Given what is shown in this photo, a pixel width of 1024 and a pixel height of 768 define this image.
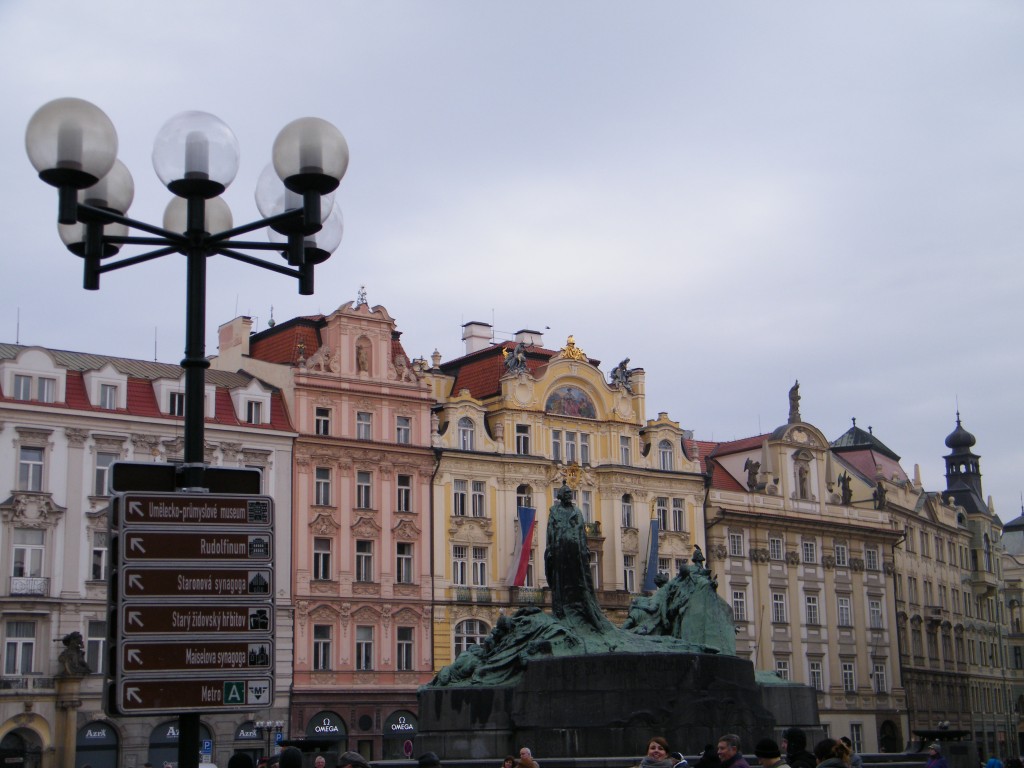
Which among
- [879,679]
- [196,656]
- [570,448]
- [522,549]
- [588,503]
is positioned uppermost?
[570,448]

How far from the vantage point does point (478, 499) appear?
5050 cm

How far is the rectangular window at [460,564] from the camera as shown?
49.1 m

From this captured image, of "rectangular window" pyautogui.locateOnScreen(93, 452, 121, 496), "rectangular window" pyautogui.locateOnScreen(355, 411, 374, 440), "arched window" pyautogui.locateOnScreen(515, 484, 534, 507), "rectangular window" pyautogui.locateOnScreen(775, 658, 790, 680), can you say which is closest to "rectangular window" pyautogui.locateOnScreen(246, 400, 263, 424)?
"rectangular window" pyautogui.locateOnScreen(355, 411, 374, 440)

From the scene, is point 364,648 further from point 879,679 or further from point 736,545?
point 879,679

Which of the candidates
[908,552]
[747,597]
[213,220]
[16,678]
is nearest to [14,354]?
[16,678]

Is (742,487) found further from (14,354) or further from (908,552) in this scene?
(14,354)

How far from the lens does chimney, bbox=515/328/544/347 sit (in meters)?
57.1

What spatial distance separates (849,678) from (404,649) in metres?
21.2

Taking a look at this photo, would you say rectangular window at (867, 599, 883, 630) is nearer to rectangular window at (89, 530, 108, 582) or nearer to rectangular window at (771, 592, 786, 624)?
rectangular window at (771, 592, 786, 624)

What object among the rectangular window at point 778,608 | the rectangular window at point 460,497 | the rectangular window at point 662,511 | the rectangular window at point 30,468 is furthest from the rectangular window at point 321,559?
the rectangular window at point 778,608

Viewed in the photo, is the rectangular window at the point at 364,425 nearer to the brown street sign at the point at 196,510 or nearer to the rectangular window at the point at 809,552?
the rectangular window at the point at 809,552

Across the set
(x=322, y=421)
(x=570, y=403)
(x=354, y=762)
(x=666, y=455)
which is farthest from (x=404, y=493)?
(x=354, y=762)

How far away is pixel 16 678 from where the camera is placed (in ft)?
131

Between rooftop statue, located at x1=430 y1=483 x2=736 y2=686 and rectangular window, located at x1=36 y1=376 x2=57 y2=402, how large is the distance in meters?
22.6
